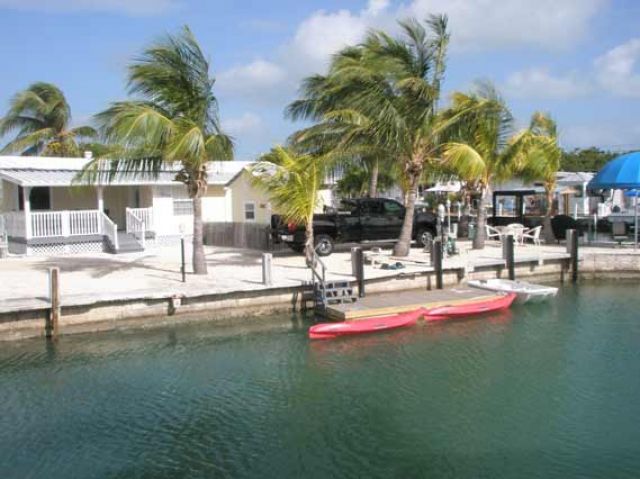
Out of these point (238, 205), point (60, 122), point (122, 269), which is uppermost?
point (60, 122)

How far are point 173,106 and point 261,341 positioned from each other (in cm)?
658

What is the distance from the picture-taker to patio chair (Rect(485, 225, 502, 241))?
24.5 metres

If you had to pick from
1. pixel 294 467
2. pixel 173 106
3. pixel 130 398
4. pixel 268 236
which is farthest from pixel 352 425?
pixel 268 236

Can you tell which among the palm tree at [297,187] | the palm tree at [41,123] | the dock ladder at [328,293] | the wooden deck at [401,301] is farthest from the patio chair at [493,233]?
the palm tree at [41,123]

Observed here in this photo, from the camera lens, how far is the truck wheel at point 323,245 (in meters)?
20.3

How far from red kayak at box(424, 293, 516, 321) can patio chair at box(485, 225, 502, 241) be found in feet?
28.3

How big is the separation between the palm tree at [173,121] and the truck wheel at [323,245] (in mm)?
4547

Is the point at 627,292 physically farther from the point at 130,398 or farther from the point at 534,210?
the point at 130,398

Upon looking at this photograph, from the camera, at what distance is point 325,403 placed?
9.69 metres

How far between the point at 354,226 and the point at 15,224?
1168 cm

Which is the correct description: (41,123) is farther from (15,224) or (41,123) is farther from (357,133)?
(357,133)

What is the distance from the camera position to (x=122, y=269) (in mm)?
18078

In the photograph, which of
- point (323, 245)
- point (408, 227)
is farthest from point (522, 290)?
point (323, 245)

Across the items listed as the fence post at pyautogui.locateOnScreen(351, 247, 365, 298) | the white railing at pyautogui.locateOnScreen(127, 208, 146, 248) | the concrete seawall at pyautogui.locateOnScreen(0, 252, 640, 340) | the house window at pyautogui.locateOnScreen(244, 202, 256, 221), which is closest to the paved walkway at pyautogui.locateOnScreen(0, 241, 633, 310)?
the concrete seawall at pyautogui.locateOnScreen(0, 252, 640, 340)
